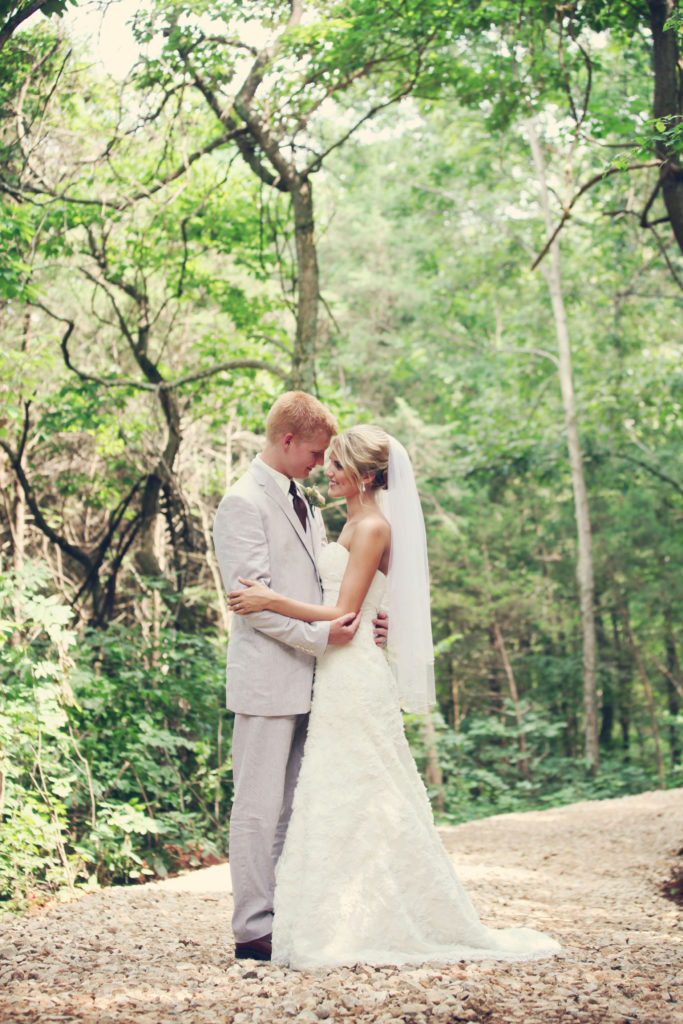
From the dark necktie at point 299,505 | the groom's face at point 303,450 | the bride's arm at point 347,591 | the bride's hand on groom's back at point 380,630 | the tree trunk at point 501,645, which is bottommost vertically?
the tree trunk at point 501,645

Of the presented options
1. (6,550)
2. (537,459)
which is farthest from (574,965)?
(537,459)

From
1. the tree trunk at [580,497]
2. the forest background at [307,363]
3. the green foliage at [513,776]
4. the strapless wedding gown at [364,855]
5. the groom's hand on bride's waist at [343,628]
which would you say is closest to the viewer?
the strapless wedding gown at [364,855]

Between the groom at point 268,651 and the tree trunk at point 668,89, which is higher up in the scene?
the tree trunk at point 668,89

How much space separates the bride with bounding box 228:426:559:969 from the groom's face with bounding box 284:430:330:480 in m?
0.10

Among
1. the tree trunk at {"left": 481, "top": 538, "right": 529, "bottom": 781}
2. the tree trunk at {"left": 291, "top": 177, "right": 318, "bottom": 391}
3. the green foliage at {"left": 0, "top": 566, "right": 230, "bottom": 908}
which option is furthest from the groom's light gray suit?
the tree trunk at {"left": 481, "top": 538, "right": 529, "bottom": 781}

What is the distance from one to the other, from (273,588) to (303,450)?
1.89 feet

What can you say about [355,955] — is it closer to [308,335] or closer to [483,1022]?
[483,1022]

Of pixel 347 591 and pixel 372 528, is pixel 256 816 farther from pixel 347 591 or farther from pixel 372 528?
pixel 372 528

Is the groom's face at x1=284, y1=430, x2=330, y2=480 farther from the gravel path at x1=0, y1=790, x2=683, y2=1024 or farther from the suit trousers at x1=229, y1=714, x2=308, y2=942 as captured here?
the gravel path at x1=0, y1=790, x2=683, y2=1024

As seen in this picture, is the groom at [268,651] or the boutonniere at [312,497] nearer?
the groom at [268,651]

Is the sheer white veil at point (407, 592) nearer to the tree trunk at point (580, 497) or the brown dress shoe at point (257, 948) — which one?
the brown dress shoe at point (257, 948)

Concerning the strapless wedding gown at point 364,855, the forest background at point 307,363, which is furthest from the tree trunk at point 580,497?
the strapless wedding gown at point 364,855

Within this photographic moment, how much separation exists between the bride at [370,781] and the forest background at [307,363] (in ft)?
7.73

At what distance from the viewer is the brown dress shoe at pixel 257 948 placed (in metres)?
3.20
